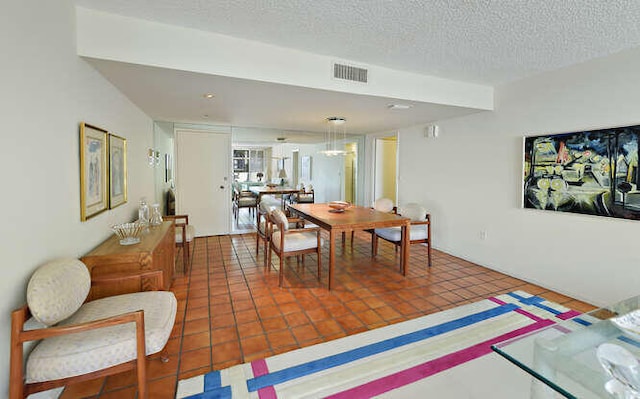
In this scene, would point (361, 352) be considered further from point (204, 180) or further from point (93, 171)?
point (204, 180)

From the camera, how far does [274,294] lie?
2920mm

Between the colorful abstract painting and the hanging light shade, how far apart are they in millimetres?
2476

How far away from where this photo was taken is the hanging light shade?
4566 mm

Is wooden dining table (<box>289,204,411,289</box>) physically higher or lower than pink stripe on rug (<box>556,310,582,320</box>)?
higher

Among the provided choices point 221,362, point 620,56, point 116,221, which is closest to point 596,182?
point 620,56

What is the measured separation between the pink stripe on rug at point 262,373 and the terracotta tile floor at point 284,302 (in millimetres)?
75

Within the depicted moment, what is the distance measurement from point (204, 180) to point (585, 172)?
17.1 feet

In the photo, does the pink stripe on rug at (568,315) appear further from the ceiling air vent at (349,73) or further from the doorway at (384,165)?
the doorway at (384,165)

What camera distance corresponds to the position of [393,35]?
2.27 metres

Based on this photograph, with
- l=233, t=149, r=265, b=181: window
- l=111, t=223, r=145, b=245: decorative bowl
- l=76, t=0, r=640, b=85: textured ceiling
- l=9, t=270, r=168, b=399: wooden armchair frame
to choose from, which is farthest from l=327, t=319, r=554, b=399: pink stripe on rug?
l=233, t=149, r=265, b=181: window

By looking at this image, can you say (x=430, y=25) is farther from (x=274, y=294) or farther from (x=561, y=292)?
(x=561, y=292)

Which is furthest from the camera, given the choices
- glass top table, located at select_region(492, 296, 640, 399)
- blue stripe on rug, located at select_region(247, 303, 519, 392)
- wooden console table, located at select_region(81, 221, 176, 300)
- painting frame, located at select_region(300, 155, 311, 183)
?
painting frame, located at select_region(300, 155, 311, 183)

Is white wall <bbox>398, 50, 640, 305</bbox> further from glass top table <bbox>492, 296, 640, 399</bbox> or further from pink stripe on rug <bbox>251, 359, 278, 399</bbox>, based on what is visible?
pink stripe on rug <bbox>251, 359, 278, 399</bbox>

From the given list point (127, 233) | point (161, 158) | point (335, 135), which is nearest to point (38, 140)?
point (127, 233)
